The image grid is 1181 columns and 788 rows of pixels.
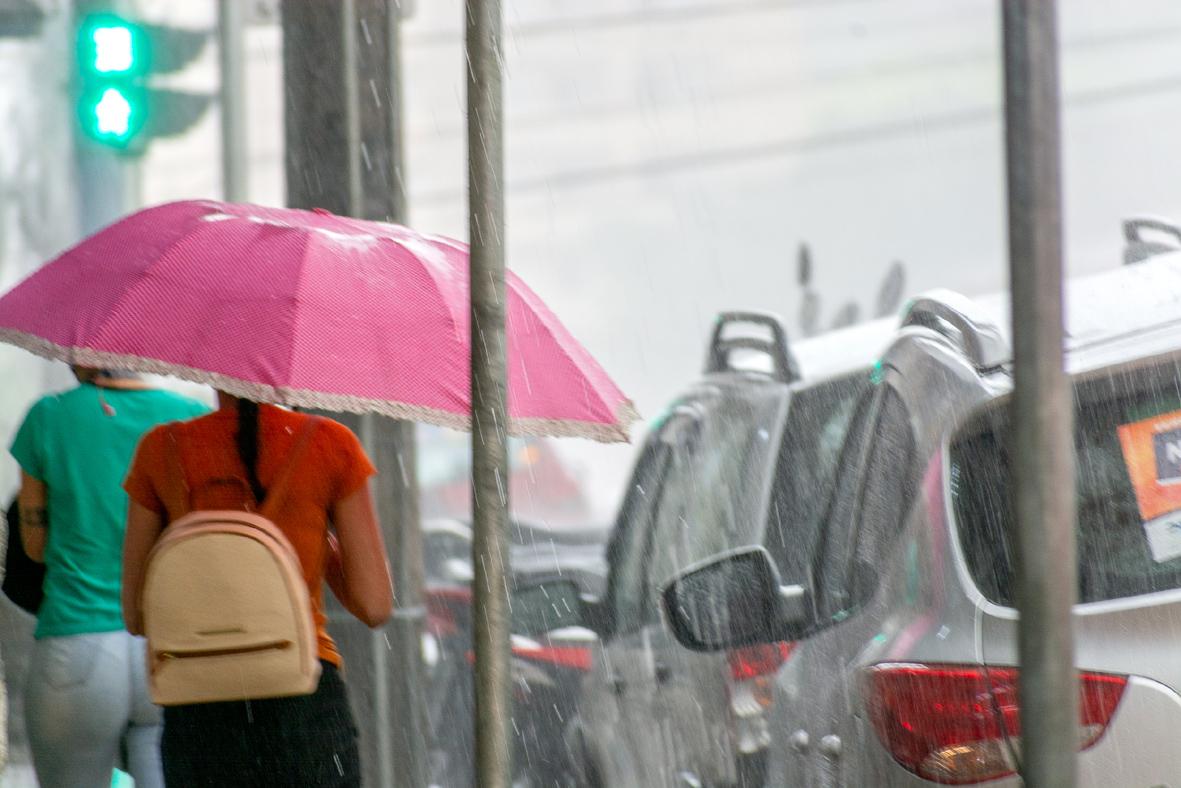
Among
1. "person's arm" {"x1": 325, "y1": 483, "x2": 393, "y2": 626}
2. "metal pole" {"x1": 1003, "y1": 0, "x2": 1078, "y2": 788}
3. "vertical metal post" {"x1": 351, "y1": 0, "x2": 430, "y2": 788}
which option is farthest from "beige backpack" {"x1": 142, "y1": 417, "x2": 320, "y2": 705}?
"vertical metal post" {"x1": 351, "y1": 0, "x2": 430, "y2": 788}

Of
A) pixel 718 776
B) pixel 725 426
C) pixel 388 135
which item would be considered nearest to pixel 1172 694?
pixel 718 776

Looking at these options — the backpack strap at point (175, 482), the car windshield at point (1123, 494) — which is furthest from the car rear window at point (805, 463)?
the backpack strap at point (175, 482)

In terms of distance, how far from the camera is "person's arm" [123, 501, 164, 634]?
9.82 feet

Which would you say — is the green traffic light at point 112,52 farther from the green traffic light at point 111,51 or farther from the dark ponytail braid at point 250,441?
the dark ponytail braid at point 250,441

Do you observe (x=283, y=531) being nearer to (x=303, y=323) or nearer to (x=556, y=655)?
(x=303, y=323)

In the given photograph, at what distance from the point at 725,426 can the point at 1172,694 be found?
6.61 feet

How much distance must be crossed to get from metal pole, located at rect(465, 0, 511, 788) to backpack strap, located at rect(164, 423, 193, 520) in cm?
84

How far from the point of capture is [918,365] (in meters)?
3.16

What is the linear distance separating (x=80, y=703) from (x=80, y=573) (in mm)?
287

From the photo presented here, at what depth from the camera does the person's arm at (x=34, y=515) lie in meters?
3.88

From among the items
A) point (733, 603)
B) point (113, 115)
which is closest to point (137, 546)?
point (733, 603)

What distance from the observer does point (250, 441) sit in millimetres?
2973

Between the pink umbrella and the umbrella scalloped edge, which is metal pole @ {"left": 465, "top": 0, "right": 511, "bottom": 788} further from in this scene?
the pink umbrella

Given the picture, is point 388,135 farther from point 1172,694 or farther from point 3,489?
point 3,489
